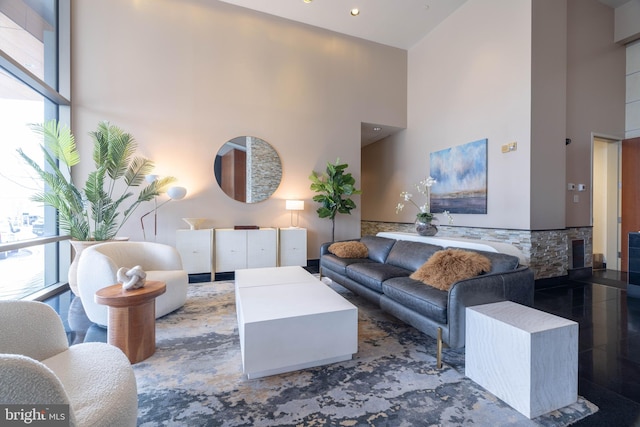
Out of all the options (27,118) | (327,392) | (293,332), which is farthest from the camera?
(27,118)

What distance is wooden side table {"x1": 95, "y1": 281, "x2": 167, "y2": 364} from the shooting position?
208 centimetres

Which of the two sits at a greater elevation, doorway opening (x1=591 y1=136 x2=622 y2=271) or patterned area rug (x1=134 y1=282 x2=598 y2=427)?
doorway opening (x1=591 y1=136 x2=622 y2=271)

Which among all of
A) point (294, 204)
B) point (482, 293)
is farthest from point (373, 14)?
point (482, 293)

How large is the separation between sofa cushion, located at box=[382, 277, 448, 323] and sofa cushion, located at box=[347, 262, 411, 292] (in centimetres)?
14

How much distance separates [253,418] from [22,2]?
17.6 ft

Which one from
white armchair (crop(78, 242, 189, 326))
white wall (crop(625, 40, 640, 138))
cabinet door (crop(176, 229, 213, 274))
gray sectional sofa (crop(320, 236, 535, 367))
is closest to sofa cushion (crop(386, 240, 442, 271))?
gray sectional sofa (crop(320, 236, 535, 367))

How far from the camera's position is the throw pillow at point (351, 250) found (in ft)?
13.2

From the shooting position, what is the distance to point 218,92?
4.96 meters

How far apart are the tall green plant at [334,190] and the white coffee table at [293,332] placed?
3.10 meters

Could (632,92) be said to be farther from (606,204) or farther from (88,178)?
(88,178)

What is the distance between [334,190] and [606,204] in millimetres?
5298

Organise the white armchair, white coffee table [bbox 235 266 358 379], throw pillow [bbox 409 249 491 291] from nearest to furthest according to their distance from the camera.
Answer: white coffee table [bbox 235 266 358 379] < throw pillow [bbox 409 249 491 291] < the white armchair

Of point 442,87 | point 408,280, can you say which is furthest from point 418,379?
point 442,87

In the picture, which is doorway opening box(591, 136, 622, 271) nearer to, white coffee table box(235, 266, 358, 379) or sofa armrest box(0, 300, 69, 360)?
white coffee table box(235, 266, 358, 379)
